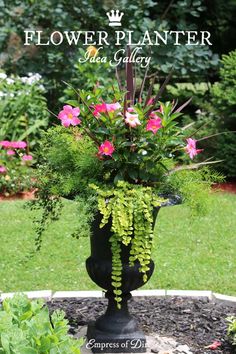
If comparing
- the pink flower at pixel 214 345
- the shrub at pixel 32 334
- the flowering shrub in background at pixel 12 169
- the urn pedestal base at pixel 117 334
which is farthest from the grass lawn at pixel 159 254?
the shrub at pixel 32 334

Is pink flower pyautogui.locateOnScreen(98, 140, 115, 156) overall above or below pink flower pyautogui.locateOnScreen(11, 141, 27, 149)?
below

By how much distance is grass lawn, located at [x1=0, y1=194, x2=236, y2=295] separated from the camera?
5734 mm

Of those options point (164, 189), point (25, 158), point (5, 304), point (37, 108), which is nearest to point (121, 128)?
point (164, 189)

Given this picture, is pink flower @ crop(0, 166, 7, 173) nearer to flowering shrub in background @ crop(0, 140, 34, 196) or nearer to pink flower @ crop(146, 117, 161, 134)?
flowering shrub in background @ crop(0, 140, 34, 196)

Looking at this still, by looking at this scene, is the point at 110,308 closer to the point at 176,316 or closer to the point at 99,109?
the point at 176,316

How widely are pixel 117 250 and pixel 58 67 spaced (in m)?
6.59

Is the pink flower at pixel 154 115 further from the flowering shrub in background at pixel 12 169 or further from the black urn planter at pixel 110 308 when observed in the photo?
the flowering shrub in background at pixel 12 169

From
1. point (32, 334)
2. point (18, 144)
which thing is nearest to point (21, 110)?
point (18, 144)

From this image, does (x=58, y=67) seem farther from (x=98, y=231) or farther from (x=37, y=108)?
(x=98, y=231)

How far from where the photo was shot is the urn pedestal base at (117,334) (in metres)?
4.05

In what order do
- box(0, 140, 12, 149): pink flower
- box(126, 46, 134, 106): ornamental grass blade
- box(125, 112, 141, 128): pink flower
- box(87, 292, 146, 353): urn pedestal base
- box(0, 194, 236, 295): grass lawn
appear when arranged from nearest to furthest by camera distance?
1. box(125, 112, 141, 128): pink flower
2. box(126, 46, 134, 106): ornamental grass blade
3. box(87, 292, 146, 353): urn pedestal base
4. box(0, 194, 236, 295): grass lawn
5. box(0, 140, 12, 149): pink flower

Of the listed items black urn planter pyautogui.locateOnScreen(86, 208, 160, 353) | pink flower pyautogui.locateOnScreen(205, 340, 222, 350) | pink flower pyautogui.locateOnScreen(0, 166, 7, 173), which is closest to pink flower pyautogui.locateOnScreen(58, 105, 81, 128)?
black urn planter pyautogui.locateOnScreen(86, 208, 160, 353)

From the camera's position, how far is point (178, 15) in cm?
1072

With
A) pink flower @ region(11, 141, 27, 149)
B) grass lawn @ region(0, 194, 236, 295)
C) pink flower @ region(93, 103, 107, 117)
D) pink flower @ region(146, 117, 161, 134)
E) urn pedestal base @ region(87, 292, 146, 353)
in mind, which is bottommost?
urn pedestal base @ region(87, 292, 146, 353)
